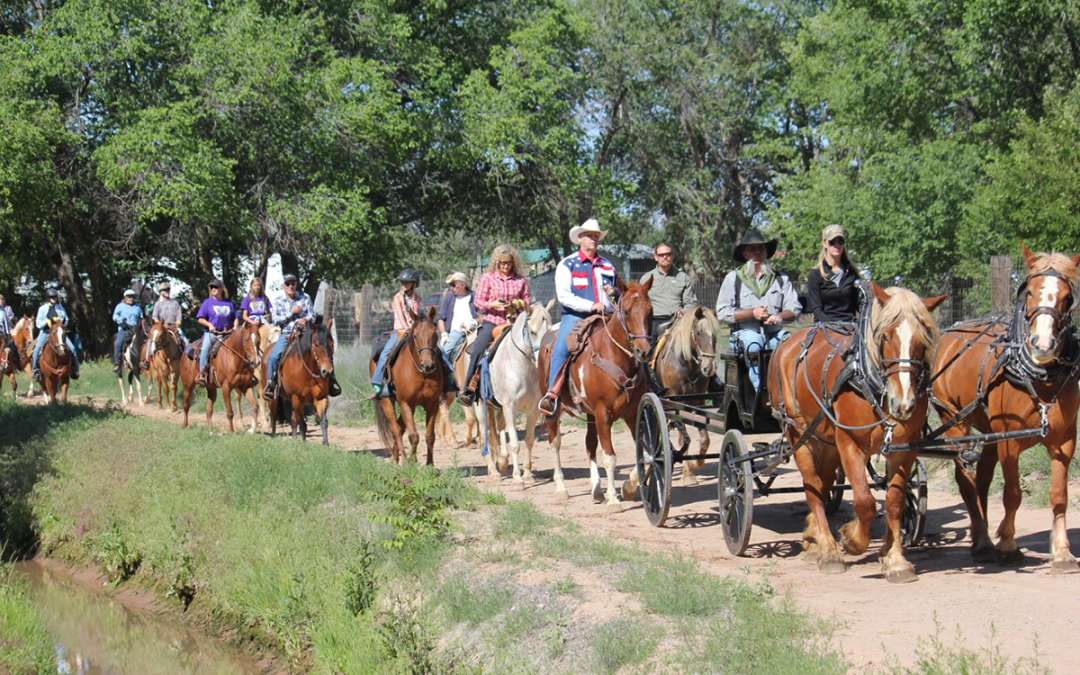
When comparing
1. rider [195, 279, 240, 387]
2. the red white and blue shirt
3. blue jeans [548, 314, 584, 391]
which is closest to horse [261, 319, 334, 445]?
rider [195, 279, 240, 387]

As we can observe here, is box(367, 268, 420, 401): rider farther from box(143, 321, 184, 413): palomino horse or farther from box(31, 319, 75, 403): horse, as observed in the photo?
box(31, 319, 75, 403): horse

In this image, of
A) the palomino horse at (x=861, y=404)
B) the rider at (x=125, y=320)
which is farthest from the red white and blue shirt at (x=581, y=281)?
the rider at (x=125, y=320)

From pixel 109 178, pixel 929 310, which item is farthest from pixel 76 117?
pixel 929 310

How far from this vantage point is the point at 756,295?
10492 mm

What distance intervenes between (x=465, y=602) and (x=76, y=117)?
27.6m

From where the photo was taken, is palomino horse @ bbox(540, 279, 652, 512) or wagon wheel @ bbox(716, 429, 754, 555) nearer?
wagon wheel @ bbox(716, 429, 754, 555)

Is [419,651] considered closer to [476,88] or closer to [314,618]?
[314,618]

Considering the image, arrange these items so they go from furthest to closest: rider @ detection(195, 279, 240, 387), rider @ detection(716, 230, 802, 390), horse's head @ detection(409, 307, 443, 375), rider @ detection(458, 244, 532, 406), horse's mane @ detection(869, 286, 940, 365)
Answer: rider @ detection(195, 279, 240, 387)
rider @ detection(458, 244, 532, 406)
horse's head @ detection(409, 307, 443, 375)
rider @ detection(716, 230, 802, 390)
horse's mane @ detection(869, 286, 940, 365)

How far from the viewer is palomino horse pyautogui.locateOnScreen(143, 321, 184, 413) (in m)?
25.2

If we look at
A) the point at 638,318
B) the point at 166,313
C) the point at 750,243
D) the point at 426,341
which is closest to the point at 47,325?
the point at 166,313

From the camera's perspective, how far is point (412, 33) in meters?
36.1

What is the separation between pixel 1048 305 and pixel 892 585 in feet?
7.44

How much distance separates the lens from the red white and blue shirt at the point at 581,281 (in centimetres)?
1238

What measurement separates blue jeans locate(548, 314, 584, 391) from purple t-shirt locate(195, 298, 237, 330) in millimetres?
10232
